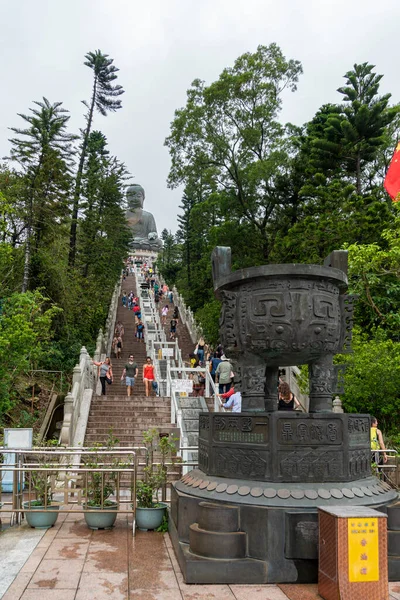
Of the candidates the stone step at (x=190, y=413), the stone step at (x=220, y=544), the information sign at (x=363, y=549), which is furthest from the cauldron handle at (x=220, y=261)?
the stone step at (x=190, y=413)

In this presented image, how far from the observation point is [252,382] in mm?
7141

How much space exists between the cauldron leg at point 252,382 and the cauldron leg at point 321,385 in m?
0.67

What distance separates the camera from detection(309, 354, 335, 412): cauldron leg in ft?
23.7

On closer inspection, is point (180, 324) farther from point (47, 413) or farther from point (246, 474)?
point (246, 474)

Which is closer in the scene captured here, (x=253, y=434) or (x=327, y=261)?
(x=253, y=434)

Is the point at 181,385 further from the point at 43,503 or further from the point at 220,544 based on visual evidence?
the point at 220,544

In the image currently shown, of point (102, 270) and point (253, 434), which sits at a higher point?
point (102, 270)

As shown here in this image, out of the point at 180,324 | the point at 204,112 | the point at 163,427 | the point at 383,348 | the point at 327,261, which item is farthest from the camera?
the point at 180,324

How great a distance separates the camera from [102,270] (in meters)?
36.7

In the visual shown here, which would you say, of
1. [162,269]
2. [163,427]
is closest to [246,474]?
[163,427]

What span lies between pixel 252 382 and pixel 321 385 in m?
0.89

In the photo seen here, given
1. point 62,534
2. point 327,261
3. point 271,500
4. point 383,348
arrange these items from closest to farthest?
point 271,500, point 62,534, point 327,261, point 383,348

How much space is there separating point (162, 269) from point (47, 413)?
43.7 meters

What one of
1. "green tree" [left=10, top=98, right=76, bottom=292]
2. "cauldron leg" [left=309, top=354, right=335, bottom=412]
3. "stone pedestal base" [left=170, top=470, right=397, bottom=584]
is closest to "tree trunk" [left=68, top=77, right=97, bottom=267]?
"green tree" [left=10, top=98, right=76, bottom=292]
